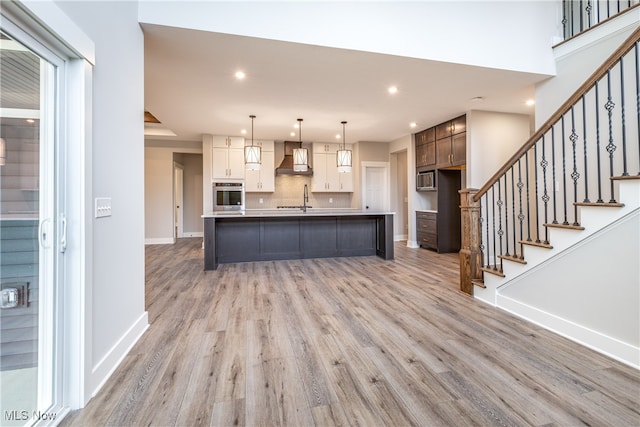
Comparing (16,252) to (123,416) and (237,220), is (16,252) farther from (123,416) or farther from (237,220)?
(237,220)

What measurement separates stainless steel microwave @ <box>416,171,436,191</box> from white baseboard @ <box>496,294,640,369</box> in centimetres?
356

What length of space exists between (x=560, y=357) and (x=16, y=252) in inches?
129

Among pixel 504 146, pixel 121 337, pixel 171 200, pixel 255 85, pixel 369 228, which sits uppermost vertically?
pixel 255 85

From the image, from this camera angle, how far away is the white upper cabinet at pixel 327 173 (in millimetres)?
7698

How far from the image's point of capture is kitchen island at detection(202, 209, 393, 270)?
5043 millimetres

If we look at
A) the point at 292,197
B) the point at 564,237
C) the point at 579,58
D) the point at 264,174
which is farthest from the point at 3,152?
the point at 292,197

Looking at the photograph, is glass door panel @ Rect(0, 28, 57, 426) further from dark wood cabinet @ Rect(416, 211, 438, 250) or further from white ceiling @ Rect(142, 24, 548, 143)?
dark wood cabinet @ Rect(416, 211, 438, 250)

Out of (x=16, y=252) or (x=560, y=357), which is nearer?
(x=16, y=252)

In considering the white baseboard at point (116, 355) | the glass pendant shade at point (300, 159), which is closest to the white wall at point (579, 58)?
the glass pendant shade at point (300, 159)

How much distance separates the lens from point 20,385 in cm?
A: 140

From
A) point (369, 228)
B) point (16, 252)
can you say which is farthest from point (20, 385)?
point (369, 228)

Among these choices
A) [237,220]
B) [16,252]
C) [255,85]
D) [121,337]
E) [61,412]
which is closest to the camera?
[16,252]

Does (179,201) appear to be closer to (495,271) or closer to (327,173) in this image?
(327,173)

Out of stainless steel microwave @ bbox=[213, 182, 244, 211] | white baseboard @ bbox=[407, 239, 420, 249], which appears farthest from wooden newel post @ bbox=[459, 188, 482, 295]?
stainless steel microwave @ bbox=[213, 182, 244, 211]
